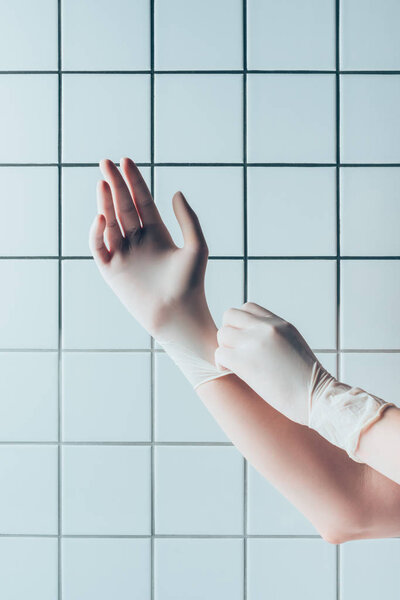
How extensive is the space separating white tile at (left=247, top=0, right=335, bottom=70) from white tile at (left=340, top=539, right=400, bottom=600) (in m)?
1.12

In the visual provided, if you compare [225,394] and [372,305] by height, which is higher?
[372,305]

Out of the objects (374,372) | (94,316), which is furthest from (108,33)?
(374,372)

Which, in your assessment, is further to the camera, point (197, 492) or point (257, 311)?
point (197, 492)

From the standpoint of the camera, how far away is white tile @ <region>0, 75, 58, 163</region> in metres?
1.11

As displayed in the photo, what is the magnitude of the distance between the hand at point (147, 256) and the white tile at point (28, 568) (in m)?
0.71

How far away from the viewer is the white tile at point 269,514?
1108mm

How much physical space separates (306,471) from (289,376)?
0.63 feet

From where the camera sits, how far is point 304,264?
110 cm

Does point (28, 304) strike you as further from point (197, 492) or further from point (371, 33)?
point (371, 33)

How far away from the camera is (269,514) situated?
3.66ft

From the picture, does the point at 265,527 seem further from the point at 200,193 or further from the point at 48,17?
the point at 48,17

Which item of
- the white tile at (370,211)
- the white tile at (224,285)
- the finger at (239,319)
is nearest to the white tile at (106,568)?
the white tile at (224,285)

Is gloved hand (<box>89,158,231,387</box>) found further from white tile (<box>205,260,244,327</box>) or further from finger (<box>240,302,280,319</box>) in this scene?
white tile (<box>205,260,244,327</box>)

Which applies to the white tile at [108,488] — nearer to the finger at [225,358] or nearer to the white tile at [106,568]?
the white tile at [106,568]
